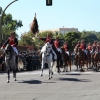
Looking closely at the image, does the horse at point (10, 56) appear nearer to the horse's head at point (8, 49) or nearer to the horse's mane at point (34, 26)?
the horse's head at point (8, 49)

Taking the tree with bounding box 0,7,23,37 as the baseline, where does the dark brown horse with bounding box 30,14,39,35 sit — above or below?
below

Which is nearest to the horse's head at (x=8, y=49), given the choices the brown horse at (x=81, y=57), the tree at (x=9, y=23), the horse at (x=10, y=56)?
the horse at (x=10, y=56)

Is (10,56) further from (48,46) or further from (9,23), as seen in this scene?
(9,23)

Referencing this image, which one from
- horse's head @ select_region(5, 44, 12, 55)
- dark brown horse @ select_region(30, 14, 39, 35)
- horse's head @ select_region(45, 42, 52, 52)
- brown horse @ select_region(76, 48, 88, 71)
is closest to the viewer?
horse's head @ select_region(5, 44, 12, 55)

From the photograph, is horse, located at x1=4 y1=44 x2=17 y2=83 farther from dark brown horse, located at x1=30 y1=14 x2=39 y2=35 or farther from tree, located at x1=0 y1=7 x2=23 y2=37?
tree, located at x1=0 y1=7 x2=23 y2=37

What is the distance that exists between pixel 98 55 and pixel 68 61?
249cm

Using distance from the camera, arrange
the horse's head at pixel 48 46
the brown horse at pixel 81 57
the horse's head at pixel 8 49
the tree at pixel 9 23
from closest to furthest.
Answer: the horse's head at pixel 8 49 < the horse's head at pixel 48 46 < the brown horse at pixel 81 57 < the tree at pixel 9 23

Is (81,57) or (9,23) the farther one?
(9,23)

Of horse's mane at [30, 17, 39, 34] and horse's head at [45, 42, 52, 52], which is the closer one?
A: horse's head at [45, 42, 52, 52]

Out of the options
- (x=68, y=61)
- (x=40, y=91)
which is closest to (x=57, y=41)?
(x=68, y=61)

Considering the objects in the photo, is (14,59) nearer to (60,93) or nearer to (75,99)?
(60,93)

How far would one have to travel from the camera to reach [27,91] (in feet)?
52.0

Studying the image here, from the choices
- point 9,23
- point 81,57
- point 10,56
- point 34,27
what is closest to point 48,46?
point 34,27

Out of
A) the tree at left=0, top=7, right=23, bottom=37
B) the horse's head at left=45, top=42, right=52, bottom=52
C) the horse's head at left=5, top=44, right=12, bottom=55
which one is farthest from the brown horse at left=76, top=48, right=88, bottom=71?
the tree at left=0, top=7, right=23, bottom=37
